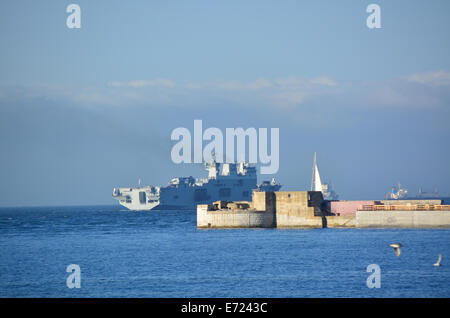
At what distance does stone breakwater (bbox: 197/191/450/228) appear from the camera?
219 feet

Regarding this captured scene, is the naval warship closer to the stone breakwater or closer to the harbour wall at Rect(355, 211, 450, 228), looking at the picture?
the stone breakwater

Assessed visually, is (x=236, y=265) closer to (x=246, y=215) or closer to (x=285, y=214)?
(x=285, y=214)

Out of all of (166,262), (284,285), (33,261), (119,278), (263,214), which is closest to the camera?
(284,285)

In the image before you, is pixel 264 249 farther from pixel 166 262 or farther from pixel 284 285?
pixel 284 285

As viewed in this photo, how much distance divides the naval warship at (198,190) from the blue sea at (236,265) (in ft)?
316

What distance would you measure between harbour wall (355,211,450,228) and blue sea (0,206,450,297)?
1108 millimetres

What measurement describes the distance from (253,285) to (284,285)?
1461 mm

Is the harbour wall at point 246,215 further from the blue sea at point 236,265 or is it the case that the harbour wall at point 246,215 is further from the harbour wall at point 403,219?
the harbour wall at point 403,219

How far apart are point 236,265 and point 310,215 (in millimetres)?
30094

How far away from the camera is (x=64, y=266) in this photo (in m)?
45.4

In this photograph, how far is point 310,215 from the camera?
7156 centimetres

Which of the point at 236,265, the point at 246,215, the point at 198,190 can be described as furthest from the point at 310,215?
the point at 198,190

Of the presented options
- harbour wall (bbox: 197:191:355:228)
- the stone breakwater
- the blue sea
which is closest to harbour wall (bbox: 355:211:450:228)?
the stone breakwater
